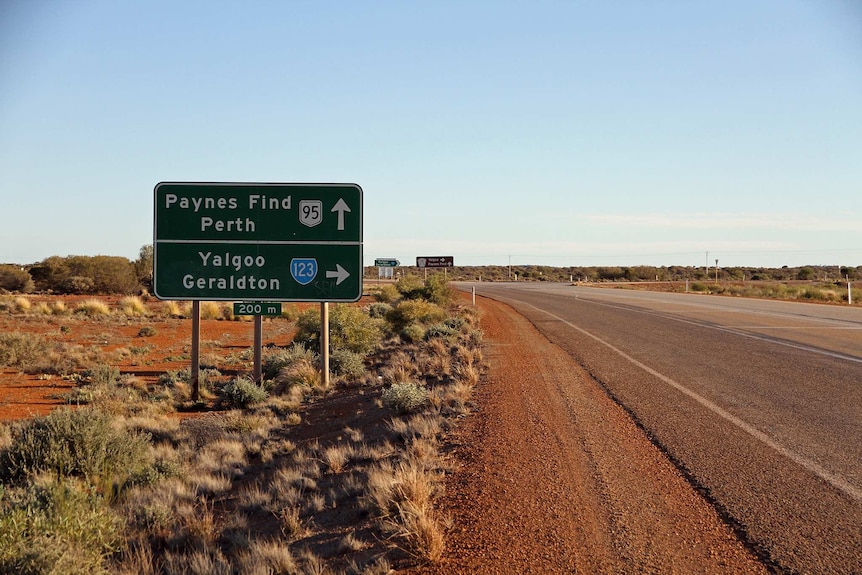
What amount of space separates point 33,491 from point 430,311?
69.3 ft

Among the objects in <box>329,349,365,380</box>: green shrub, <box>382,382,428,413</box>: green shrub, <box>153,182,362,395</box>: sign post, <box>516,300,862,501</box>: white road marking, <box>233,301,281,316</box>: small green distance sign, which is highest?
<box>153,182,362,395</box>: sign post

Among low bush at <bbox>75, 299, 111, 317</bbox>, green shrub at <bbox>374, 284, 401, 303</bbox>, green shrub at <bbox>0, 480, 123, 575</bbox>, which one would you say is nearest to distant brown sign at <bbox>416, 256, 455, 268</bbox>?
green shrub at <bbox>374, 284, 401, 303</bbox>

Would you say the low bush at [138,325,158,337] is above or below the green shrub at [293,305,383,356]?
below

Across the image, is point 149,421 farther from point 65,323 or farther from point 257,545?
point 65,323

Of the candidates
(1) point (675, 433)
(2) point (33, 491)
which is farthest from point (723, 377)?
(2) point (33, 491)

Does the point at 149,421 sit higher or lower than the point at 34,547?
lower

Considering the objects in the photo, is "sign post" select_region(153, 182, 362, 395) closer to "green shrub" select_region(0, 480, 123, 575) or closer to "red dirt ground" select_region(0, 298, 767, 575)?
"red dirt ground" select_region(0, 298, 767, 575)

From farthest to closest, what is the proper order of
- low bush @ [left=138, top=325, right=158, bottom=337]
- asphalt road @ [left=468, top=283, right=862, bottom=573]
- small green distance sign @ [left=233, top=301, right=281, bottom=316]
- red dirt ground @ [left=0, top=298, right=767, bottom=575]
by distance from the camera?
1. low bush @ [left=138, top=325, right=158, bottom=337]
2. small green distance sign @ [left=233, top=301, right=281, bottom=316]
3. asphalt road @ [left=468, top=283, right=862, bottom=573]
4. red dirt ground @ [left=0, top=298, right=767, bottom=575]

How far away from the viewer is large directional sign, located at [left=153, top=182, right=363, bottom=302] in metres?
13.2

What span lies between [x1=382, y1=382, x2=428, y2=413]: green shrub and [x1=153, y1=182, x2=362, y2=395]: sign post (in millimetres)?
3619

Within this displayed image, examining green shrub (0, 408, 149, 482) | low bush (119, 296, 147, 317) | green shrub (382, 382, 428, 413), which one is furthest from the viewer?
low bush (119, 296, 147, 317)

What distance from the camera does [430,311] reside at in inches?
1061

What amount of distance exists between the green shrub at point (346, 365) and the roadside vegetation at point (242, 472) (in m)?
0.05

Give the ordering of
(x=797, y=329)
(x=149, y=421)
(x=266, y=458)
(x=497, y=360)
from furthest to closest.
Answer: (x=797, y=329) → (x=497, y=360) → (x=149, y=421) → (x=266, y=458)
